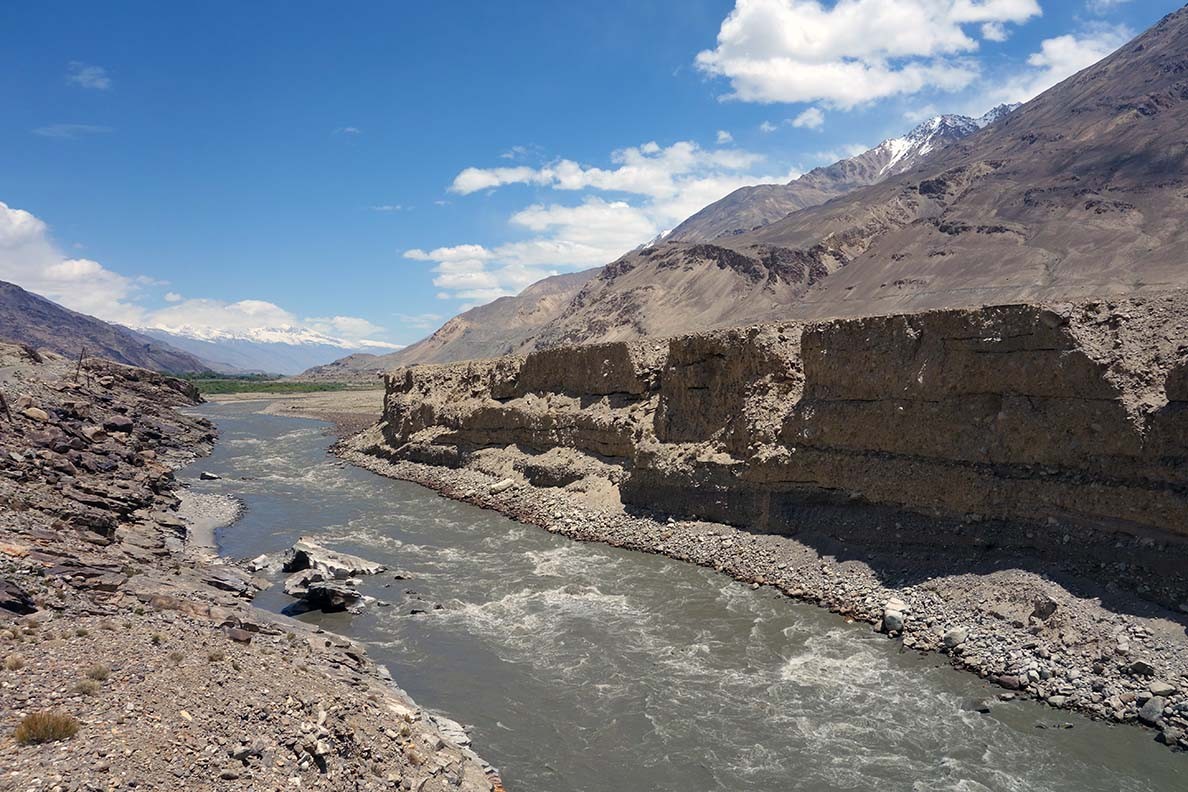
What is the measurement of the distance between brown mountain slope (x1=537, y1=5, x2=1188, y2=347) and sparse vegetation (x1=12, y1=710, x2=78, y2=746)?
240ft

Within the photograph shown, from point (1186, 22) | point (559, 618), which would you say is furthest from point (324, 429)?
point (1186, 22)

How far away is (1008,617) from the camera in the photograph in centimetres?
1492

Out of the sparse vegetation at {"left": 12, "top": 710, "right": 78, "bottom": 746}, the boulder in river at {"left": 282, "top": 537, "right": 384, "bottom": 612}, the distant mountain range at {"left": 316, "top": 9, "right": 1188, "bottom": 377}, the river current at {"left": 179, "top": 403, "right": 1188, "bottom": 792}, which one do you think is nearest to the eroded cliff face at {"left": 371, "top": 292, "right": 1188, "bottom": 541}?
the river current at {"left": 179, "top": 403, "right": 1188, "bottom": 792}

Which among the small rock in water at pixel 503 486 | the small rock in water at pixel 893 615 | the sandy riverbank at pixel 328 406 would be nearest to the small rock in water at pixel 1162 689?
the small rock in water at pixel 893 615

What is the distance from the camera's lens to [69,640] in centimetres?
1016

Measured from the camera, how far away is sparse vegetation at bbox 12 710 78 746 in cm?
765

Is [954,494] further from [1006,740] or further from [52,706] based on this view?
[52,706]

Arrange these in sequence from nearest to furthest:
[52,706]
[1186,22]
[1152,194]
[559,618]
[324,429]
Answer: [52,706], [559,618], [324,429], [1152,194], [1186,22]

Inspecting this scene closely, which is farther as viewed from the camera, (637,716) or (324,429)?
(324,429)

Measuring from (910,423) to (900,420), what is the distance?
0.90 feet

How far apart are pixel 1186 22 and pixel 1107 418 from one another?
520ft

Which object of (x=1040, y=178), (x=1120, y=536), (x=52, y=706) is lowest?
(x=52, y=706)

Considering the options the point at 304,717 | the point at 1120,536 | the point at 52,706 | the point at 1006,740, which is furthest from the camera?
the point at 1120,536

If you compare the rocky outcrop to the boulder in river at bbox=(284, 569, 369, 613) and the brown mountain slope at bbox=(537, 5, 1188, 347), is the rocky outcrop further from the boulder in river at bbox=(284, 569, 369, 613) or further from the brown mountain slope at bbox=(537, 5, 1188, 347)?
the brown mountain slope at bbox=(537, 5, 1188, 347)
